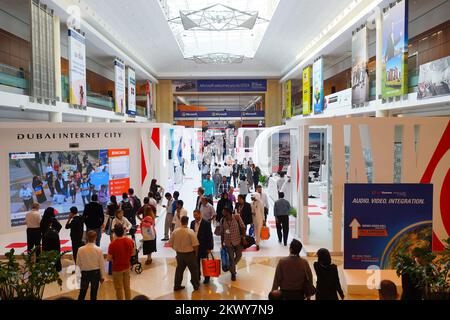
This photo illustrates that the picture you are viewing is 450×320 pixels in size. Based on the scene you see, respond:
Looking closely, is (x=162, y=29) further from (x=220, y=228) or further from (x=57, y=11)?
(x=220, y=228)

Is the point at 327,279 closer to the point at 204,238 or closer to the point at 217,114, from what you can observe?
the point at 204,238

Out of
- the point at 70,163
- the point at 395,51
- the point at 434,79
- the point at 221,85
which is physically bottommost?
the point at 70,163

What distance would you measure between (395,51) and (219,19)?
329 inches

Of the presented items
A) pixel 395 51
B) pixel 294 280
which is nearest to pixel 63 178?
pixel 294 280

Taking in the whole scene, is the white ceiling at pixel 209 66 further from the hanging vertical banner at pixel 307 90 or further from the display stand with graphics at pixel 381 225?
the display stand with graphics at pixel 381 225

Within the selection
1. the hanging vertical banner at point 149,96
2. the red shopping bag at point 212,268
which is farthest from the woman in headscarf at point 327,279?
the hanging vertical banner at point 149,96

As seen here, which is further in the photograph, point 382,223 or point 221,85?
point 221,85

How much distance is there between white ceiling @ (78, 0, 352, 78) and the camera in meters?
17.0

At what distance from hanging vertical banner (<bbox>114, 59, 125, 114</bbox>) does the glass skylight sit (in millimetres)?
3339

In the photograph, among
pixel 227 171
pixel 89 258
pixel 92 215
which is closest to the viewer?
pixel 89 258

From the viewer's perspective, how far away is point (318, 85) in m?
21.6

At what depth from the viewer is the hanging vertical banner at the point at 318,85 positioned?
21.2 metres

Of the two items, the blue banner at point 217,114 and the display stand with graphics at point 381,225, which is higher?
the blue banner at point 217,114

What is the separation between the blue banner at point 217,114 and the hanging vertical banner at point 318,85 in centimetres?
1075
